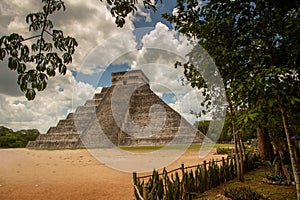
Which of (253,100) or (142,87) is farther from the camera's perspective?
(142,87)

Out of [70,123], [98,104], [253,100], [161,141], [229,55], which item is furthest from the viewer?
[98,104]

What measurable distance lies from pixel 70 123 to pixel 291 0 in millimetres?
34406

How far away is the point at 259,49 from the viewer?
345cm

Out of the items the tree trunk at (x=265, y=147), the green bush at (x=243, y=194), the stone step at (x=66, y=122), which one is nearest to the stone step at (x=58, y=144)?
the stone step at (x=66, y=122)

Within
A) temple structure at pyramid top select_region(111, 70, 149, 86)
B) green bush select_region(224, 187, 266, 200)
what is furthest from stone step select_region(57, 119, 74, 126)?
green bush select_region(224, 187, 266, 200)

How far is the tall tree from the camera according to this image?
305cm

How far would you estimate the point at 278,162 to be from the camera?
6.87 meters

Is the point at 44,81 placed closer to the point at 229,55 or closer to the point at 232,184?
the point at 229,55

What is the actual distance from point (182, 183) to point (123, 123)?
94.7ft

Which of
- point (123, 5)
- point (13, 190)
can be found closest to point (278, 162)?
point (123, 5)

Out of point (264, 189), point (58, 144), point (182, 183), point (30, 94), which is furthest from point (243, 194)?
point (58, 144)

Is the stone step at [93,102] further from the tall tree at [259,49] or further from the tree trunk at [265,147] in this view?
the tall tree at [259,49]

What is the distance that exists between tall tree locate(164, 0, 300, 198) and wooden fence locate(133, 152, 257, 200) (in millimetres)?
2000

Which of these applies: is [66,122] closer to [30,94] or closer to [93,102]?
[93,102]
